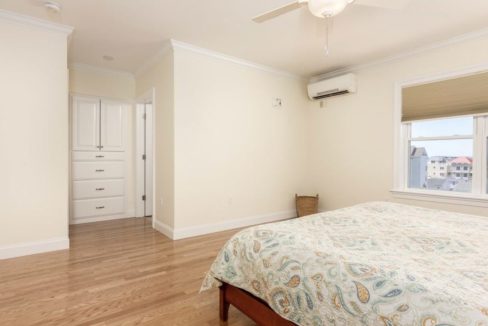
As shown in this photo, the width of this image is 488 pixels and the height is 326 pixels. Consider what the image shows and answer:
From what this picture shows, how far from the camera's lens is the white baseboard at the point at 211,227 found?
142 inches

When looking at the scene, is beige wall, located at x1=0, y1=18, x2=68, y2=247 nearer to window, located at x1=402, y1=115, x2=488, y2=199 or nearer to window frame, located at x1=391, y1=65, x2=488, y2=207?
window frame, located at x1=391, y1=65, x2=488, y2=207

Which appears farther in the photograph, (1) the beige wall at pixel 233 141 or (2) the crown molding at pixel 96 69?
(2) the crown molding at pixel 96 69

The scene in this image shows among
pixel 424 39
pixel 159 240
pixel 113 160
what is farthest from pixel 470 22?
pixel 113 160

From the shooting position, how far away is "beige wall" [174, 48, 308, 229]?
11.9 feet

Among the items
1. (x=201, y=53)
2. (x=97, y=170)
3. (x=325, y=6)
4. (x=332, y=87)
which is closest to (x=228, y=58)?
(x=201, y=53)

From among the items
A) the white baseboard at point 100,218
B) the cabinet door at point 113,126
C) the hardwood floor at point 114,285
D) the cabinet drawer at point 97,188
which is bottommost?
the hardwood floor at point 114,285

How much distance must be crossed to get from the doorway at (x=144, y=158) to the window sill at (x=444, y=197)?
3934 mm

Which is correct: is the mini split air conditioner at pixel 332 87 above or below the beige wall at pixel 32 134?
above

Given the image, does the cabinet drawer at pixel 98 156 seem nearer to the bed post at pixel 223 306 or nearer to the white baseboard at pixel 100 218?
the white baseboard at pixel 100 218

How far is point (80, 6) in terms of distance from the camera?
2.65 meters

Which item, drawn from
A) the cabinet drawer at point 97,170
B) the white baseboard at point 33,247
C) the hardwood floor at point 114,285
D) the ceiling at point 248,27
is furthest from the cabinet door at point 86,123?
the white baseboard at point 33,247

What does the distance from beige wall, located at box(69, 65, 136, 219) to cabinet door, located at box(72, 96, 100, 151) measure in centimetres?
16

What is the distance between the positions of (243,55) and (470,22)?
8.48ft

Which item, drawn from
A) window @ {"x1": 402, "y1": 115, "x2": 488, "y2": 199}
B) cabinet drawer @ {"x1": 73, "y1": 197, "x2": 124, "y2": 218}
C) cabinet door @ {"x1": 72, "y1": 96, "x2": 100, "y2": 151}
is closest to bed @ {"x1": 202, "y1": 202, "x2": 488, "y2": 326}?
window @ {"x1": 402, "y1": 115, "x2": 488, "y2": 199}
